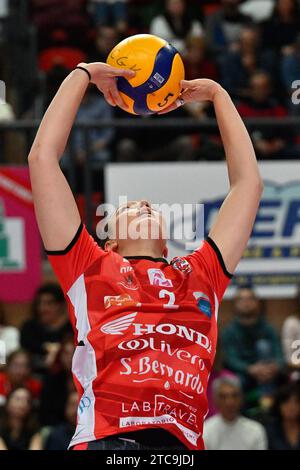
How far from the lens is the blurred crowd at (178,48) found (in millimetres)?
11102

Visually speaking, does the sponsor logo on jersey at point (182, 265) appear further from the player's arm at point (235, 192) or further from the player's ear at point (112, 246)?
the player's ear at point (112, 246)

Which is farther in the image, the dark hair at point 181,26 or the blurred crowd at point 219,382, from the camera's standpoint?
the dark hair at point 181,26

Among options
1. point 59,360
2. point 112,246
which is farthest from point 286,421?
point 112,246

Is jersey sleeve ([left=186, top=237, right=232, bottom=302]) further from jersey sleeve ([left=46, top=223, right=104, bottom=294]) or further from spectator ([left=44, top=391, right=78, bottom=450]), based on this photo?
spectator ([left=44, top=391, right=78, bottom=450])

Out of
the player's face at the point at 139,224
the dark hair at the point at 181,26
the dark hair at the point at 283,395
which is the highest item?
the dark hair at the point at 181,26

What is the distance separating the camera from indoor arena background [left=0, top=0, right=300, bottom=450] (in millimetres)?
9156

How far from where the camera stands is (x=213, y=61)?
41.6 feet

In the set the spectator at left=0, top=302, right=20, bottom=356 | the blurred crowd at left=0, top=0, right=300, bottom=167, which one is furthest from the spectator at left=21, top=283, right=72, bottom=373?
the blurred crowd at left=0, top=0, right=300, bottom=167

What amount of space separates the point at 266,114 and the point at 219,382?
3775mm

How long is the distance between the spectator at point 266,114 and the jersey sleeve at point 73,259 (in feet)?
21.4

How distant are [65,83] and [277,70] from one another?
8.43 metres

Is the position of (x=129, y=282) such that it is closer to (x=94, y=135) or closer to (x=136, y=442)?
(x=136, y=442)

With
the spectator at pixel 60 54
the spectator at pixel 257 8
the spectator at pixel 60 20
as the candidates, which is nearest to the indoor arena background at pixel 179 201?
the spectator at pixel 60 54

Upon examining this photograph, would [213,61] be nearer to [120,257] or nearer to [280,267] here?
[280,267]
